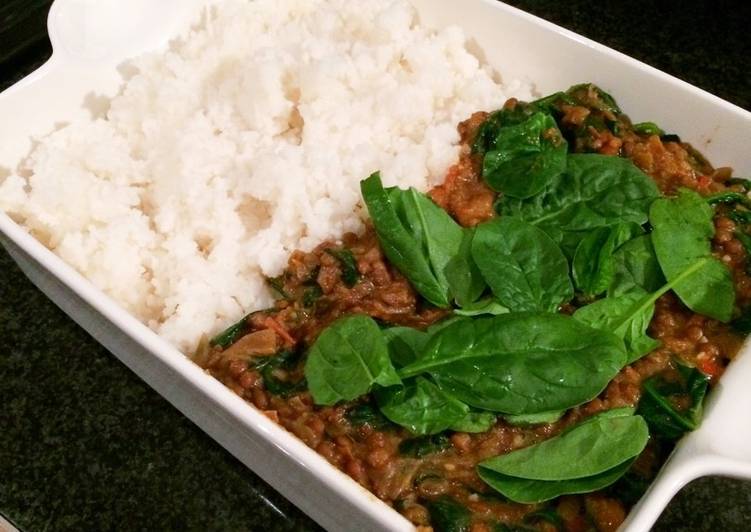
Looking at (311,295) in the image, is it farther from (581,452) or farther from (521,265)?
(581,452)

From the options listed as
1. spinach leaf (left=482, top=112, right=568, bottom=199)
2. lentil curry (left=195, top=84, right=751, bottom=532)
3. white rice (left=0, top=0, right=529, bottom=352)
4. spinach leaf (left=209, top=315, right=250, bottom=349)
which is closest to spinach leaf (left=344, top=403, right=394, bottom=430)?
lentil curry (left=195, top=84, right=751, bottom=532)

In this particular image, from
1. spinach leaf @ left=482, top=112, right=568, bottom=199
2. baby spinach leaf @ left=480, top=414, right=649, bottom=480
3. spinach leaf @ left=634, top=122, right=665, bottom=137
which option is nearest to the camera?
baby spinach leaf @ left=480, top=414, right=649, bottom=480

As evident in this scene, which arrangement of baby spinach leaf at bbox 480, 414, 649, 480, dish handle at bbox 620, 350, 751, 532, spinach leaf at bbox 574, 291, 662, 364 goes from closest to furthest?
dish handle at bbox 620, 350, 751, 532, baby spinach leaf at bbox 480, 414, 649, 480, spinach leaf at bbox 574, 291, 662, 364

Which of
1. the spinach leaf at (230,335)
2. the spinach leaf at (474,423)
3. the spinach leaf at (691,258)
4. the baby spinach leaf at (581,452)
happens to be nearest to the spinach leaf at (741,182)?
the spinach leaf at (691,258)

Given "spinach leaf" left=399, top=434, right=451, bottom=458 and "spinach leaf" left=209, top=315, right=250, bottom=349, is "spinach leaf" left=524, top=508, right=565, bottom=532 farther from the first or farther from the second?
"spinach leaf" left=209, top=315, right=250, bottom=349

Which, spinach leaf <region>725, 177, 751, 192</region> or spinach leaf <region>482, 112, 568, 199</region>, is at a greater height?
spinach leaf <region>482, 112, 568, 199</region>

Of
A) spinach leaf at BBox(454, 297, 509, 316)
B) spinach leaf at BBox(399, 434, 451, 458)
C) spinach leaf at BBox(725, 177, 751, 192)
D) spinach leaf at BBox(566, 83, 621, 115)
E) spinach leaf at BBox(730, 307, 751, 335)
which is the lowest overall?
spinach leaf at BBox(399, 434, 451, 458)

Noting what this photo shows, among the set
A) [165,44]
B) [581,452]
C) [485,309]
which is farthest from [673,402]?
[165,44]

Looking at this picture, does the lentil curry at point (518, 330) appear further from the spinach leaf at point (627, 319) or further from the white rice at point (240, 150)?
the white rice at point (240, 150)
